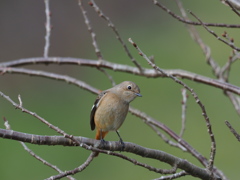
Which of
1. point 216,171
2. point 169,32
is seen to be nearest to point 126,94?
point 216,171

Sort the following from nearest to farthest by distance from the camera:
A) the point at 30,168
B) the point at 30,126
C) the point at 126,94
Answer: the point at 126,94, the point at 30,168, the point at 30,126

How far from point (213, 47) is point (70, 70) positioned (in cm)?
299

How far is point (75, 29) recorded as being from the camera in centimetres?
1291

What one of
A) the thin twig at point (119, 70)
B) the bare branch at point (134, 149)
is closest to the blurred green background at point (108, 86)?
the thin twig at point (119, 70)

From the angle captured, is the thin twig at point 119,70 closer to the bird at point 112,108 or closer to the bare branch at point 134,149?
the bird at point 112,108

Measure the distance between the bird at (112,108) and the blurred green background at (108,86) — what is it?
159 inches

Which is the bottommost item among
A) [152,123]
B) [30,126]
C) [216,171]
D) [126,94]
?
[216,171]

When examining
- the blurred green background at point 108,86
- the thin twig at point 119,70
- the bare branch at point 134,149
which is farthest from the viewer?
the blurred green background at point 108,86

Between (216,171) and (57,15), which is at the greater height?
(57,15)

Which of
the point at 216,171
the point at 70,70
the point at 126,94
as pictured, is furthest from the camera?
the point at 70,70

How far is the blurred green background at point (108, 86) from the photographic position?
9.27 metres

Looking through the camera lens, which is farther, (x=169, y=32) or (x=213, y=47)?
(x=169, y=32)

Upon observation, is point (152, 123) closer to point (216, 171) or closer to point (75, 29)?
point (216, 171)

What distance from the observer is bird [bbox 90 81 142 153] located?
14.2ft
